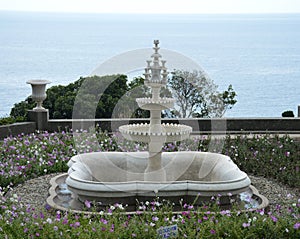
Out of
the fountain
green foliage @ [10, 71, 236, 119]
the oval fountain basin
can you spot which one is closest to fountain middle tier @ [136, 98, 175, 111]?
the fountain

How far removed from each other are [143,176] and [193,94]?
666cm

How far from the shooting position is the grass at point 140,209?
483 cm

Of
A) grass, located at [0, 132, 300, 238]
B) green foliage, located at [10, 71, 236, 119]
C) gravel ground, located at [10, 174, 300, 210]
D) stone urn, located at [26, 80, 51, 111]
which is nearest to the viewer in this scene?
grass, located at [0, 132, 300, 238]

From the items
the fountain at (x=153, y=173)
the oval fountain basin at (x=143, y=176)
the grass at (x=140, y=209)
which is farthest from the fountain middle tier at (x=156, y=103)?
the grass at (x=140, y=209)

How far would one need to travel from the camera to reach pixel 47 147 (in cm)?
867

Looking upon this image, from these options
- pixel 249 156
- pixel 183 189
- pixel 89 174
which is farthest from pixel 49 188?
pixel 249 156

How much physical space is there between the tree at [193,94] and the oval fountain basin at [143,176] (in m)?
5.86

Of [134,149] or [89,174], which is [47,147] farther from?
[89,174]

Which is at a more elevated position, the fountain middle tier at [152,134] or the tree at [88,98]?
the fountain middle tier at [152,134]

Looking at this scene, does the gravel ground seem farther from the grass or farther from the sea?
the sea

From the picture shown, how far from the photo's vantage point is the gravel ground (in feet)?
22.0

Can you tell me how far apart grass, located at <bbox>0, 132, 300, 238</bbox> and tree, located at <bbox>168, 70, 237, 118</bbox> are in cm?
405

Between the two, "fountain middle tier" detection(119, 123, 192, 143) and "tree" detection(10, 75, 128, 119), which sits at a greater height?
"fountain middle tier" detection(119, 123, 192, 143)

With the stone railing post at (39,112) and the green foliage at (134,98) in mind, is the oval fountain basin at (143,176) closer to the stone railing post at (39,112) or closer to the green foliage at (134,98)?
the stone railing post at (39,112)
